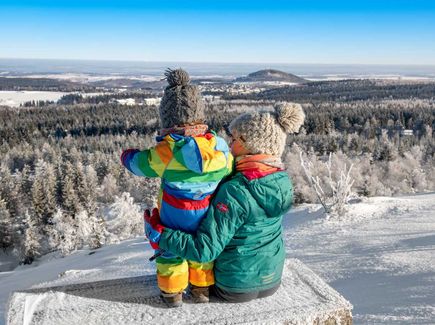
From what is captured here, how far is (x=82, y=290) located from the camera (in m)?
3.65

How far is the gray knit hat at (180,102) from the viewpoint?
3.08 metres

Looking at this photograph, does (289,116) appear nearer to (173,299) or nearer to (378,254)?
(173,299)

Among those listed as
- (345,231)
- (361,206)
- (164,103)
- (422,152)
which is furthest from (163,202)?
(422,152)

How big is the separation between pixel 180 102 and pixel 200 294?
149 cm

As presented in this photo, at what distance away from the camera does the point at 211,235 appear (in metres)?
2.96

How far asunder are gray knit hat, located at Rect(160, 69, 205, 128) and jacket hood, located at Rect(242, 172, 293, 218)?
2.07 ft

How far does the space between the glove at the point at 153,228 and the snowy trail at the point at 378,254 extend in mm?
3370

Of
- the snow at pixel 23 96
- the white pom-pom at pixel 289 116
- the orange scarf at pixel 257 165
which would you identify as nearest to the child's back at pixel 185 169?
the orange scarf at pixel 257 165

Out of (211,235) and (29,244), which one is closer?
(211,235)

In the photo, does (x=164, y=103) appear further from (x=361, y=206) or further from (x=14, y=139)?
(x=14, y=139)

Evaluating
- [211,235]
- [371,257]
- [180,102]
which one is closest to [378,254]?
[371,257]

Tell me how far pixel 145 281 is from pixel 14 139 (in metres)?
Result: 78.5

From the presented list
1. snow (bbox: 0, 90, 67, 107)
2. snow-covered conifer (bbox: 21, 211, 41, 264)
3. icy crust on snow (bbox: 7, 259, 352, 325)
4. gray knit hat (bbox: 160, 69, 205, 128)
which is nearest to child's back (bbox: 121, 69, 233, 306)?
gray knit hat (bbox: 160, 69, 205, 128)

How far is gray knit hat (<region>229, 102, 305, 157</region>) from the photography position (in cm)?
314
